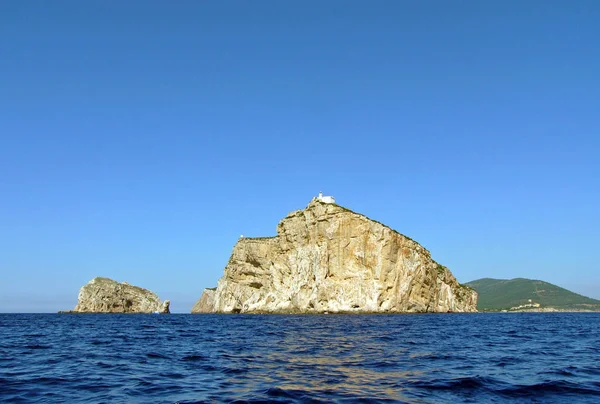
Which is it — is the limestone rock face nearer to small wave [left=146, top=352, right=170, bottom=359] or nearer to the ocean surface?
the ocean surface

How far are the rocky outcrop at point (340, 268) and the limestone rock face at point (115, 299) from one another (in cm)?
5874

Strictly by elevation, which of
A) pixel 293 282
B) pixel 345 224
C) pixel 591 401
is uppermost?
pixel 345 224

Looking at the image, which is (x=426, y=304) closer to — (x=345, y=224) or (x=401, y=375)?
(x=345, y=224)

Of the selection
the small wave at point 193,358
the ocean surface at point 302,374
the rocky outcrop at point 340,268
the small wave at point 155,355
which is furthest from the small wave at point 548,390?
the rocky outcrop at point 340,268

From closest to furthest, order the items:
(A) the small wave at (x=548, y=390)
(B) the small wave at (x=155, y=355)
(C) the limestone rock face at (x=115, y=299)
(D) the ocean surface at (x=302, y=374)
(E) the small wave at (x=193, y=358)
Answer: (D) the ocean surface at (x=302, y=374), (A) the small wave at (x=548, y=390), (E) the small wave at (x=193, y=358), (B) the small wave at (x=155, y=355), (C) the limestone rock face at (x=115, y=299)

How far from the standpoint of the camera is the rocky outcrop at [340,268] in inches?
4299

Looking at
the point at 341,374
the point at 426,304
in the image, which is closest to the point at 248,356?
the point at 341,374

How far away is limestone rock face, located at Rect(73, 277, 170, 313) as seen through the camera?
159375 mm

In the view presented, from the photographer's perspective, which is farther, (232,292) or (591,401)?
(232,292)

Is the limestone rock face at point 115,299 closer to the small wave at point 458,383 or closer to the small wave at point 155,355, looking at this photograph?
the small wave at point 155,355

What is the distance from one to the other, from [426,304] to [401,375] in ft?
360

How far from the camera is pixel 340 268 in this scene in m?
111

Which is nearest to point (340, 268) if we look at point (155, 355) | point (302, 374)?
point (155, 355)

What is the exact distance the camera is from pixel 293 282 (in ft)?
389
